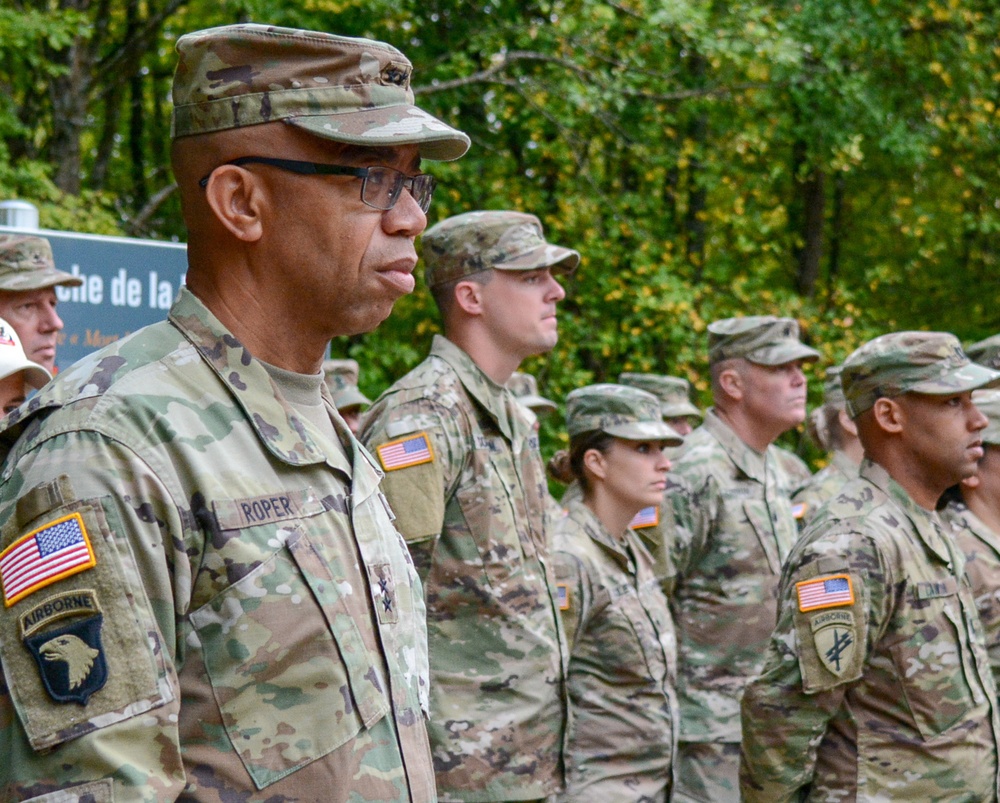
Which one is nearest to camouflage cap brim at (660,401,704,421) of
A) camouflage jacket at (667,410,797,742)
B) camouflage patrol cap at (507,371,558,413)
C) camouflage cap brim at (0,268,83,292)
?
camouflage patrol cap at (507,371,558,413)

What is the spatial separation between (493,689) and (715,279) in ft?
39.5

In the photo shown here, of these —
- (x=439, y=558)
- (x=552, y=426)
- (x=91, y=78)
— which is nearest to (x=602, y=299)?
(x=552, y=426)

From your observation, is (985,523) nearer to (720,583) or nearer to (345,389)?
(720,583)

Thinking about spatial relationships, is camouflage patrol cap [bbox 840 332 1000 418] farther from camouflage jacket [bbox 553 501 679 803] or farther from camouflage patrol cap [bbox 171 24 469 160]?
camouflage patrol cap [bbox 171 24 469 160]

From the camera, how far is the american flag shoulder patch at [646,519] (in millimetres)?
6541

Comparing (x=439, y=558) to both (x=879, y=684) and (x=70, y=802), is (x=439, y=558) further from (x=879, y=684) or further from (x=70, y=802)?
(x=70, y=802)

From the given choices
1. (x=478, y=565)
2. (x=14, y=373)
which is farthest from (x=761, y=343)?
(x=14, y=373)

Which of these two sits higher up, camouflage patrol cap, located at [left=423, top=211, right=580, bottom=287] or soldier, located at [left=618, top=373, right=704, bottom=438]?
camouflage patrol cap, located at [left=423, top=211, right=580, bottom=287]

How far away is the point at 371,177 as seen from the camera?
2141mm

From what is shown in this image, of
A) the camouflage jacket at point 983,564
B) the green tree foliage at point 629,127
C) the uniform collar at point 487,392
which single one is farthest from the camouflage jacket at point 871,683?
the green tree foliage at point 629,127

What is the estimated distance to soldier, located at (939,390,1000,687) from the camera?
5191mm

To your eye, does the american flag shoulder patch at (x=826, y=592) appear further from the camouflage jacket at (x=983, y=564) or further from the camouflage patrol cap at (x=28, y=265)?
the camouflage patrol cap at (x=28, y=265)

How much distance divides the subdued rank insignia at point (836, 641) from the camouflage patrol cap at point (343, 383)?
18.3ft

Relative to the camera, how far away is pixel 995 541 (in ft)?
17.7
